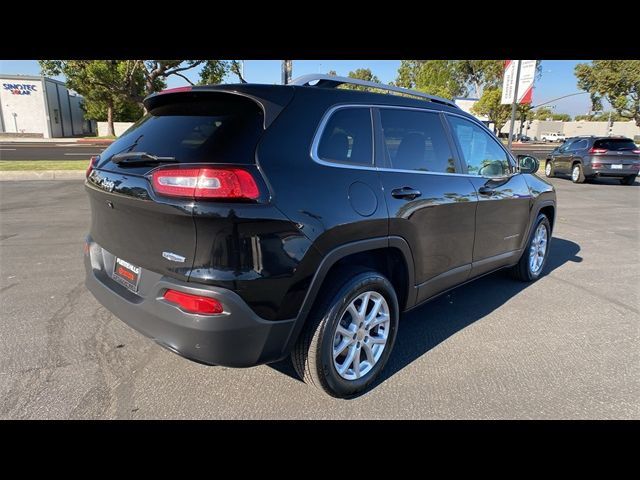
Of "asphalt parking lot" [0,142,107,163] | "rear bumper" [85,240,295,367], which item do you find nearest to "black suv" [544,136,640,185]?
"rear bumper" [85,240,295,367]

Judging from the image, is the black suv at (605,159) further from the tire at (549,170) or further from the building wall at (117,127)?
the building wall at (117,127)

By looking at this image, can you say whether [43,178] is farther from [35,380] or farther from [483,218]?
[483,218]

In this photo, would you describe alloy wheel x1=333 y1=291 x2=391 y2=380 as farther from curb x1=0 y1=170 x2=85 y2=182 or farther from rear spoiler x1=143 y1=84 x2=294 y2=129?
curb x1=0 y1=170 x2=85 y2=182

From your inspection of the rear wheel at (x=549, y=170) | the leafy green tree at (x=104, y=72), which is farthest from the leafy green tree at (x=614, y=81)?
the leafy green tree at (x=104, y=72)

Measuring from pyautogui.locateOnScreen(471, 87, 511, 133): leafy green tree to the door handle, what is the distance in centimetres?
4725

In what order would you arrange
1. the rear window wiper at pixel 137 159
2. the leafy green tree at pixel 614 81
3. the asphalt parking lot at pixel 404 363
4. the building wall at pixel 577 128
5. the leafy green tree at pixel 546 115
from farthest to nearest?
the leafy green tree at pixel 546 115, the building wall at pixel 577 128, the leafy green tree at pixel 614 81, the asphalt parking lot at pixel 404 363, the rear window wiper at pixel 137 159

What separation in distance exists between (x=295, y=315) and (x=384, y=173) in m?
1.11

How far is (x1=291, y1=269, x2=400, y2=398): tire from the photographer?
7.60 ft

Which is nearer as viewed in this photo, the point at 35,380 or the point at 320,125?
the point at 320,125

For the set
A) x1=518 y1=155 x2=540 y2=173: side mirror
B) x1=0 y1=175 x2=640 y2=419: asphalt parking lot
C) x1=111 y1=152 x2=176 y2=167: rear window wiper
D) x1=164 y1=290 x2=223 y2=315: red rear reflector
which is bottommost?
Result: x1=0 y1=175 x2=640 y2=419: asphalt parking lot

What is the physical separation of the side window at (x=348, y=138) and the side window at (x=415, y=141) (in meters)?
0.18

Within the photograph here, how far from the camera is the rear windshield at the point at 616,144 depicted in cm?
1352

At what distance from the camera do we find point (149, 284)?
216 cm
